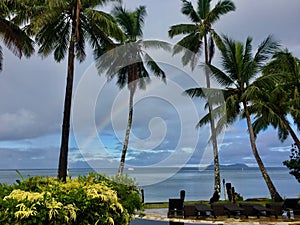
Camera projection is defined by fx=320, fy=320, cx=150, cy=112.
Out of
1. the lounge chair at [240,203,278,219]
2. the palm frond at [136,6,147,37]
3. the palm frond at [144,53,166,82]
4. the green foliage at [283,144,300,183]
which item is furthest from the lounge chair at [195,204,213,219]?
the palm frond at [136,6,147,37]

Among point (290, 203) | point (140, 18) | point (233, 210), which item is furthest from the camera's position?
point (140, 18)

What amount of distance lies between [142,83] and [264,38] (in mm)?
6758

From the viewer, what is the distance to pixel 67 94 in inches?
396

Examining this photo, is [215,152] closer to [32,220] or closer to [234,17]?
[234,17]

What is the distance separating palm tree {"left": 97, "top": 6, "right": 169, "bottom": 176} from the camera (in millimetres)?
16906

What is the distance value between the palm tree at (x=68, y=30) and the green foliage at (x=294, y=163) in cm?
1121

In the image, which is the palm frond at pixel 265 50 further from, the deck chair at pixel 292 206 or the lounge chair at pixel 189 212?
the lounge chair at pixel 189 212

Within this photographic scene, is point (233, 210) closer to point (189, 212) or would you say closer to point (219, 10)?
point (189, 212)

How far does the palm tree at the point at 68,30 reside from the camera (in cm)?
993

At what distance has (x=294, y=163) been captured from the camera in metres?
16.6

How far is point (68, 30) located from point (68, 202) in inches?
395

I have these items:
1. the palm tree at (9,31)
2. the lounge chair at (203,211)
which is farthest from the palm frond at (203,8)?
the lounge chair at (203,211)

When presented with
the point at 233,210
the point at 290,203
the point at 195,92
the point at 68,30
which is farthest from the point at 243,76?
the point at 68,30

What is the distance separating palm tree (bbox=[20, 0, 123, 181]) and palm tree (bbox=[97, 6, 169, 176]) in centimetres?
417
